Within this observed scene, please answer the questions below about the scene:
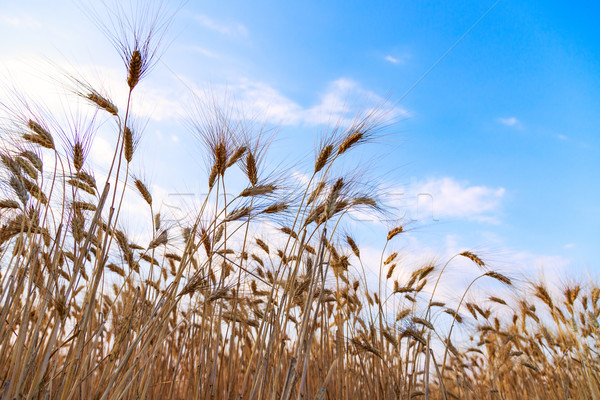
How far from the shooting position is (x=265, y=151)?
8.03 feet

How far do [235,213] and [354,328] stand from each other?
1.89 metres

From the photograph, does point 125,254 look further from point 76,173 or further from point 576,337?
point 576,337

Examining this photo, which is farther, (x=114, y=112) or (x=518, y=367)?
(x=518, y=367)

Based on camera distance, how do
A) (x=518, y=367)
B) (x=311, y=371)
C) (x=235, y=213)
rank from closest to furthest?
(x=235, y=213) → (x=311, y=371) → (x=518, y=367)

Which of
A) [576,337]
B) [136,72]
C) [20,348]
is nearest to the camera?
[20,348]

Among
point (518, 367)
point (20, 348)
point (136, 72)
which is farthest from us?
point (518, 367)

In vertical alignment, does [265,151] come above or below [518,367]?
above

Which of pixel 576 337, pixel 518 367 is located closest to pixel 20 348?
pixel 576 337

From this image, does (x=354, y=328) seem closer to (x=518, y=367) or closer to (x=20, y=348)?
(x=20, y=348)

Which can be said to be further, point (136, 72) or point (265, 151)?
point (265, 151)

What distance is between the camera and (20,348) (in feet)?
6.09

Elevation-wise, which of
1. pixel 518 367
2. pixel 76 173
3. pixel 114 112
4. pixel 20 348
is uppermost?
pixel 114 112

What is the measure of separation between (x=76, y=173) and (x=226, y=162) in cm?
78

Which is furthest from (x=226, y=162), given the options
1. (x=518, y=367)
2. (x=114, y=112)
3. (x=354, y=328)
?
(x=518, y=367)
